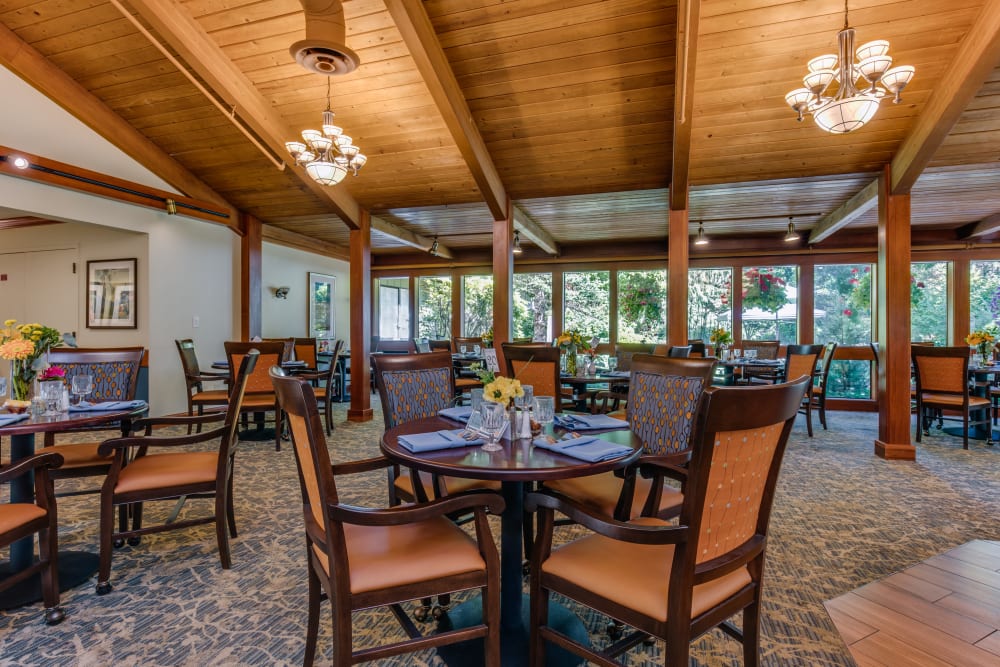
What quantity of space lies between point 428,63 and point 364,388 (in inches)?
154

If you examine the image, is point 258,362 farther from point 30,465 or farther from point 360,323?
point 30,465

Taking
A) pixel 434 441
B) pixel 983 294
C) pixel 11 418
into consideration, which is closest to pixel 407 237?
pixel 11 418

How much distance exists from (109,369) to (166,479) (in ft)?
4.16

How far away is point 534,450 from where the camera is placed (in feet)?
5.62

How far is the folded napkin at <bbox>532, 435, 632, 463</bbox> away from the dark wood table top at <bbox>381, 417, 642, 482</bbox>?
0.05 feet

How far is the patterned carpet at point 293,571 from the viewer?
182 cm

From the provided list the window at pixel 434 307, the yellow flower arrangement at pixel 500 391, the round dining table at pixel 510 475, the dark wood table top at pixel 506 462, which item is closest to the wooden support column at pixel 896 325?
the round dining table at pixel 510 475

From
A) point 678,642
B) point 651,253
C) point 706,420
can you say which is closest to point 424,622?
point 678,642

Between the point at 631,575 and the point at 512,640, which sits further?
the point at 512,640

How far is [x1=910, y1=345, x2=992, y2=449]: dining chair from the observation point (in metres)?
4.92

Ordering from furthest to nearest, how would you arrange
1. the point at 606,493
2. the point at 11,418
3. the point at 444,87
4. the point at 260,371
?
1. the point at 260,371
2. the point at 444,87
3. the point at 11,418
4. the point at 606,493

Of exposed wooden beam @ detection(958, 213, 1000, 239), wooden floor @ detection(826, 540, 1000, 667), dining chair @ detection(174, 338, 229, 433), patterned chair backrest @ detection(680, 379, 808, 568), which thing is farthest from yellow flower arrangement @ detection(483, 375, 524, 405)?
exposed wooden beam @ detection(958, 213, 1000, 239)

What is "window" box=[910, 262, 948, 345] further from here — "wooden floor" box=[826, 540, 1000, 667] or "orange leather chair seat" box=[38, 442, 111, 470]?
"orange leather chair seat" box=[38, 442, 111, 470]

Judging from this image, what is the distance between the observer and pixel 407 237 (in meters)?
7.84
